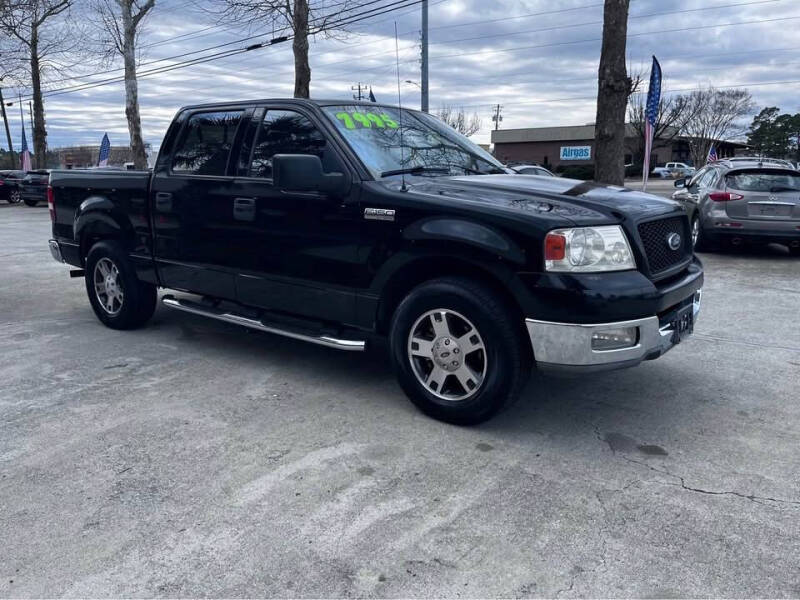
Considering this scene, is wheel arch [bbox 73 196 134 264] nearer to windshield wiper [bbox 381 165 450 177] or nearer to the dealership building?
windshield wiper [bbox 381 165 450 177]

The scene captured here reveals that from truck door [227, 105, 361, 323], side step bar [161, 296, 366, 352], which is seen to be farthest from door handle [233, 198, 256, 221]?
side step bar [161, 296, 366, 352]

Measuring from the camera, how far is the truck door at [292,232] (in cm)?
448

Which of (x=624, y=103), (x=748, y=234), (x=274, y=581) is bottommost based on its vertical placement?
(x=274, y=581)

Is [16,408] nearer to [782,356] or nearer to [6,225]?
[782,356]

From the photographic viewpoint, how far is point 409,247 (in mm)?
4109

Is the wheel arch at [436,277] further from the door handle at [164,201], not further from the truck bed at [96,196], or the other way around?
the truck bed at [96,196]

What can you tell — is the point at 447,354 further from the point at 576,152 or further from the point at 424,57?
the point at 576,152

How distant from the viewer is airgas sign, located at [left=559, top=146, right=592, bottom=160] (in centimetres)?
7875

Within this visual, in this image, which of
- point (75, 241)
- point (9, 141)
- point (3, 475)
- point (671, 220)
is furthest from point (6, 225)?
point (9, 141)

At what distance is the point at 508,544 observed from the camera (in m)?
2.85

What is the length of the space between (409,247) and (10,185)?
30157 millimetres

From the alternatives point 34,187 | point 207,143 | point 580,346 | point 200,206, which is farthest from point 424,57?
point 580,346

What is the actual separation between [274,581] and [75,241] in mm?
5035

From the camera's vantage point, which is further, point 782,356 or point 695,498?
point 782,356
